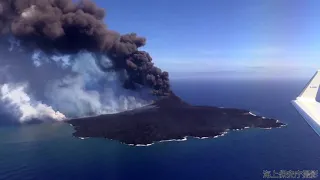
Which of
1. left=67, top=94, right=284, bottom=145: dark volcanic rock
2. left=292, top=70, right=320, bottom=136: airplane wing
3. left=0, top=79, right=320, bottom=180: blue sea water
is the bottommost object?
left=0, top=79, right=320, bottom=180: blue sea water

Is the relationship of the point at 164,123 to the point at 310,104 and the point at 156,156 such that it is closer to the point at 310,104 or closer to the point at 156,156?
the point at 156,156

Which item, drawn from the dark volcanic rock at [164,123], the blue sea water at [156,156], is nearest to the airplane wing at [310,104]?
the blue sea water at [156,156]

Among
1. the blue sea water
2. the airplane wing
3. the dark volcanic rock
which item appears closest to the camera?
the airplane wing

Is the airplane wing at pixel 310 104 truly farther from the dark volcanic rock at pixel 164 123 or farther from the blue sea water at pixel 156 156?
the dark volcanic rock at pixel 164 123

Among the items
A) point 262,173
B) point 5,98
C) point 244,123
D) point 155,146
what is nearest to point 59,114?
point 5,98

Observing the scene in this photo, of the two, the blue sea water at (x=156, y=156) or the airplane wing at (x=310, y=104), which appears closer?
the airplane wing at (x=310, y=104)

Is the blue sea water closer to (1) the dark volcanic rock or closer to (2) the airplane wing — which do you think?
(1) the dark volcanic rock

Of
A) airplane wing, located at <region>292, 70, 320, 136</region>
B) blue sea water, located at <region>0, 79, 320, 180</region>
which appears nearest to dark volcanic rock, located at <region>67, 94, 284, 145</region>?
blue sea water, located at <region>0, 79, 320, 180</region>
